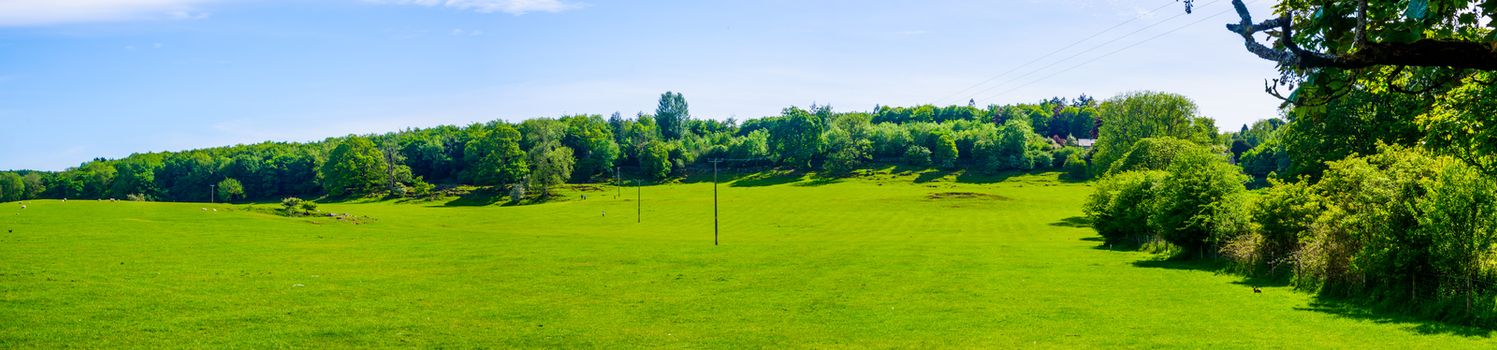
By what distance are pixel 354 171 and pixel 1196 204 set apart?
135m

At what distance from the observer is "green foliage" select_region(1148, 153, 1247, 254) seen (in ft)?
171

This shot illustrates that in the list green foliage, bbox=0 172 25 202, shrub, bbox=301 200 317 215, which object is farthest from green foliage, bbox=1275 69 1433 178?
green foliage, bbox=0 172 25 202

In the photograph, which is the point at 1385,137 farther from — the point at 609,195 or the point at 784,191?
the point at 609,195

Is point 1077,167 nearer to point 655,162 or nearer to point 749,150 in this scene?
point 749,150

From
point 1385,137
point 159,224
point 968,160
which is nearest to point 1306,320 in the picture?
point 1385,137

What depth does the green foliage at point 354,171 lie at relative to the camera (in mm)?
149875

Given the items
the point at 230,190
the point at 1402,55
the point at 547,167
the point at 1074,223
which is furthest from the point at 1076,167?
the point at 1402,55

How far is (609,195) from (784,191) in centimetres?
2833

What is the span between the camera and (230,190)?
16525cm

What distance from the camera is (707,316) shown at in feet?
109

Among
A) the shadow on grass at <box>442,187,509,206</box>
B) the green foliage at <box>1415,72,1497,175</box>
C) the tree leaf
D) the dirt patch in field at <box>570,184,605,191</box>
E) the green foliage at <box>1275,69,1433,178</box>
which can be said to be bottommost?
the shadow on grass at <box>442,187,509,206</box>

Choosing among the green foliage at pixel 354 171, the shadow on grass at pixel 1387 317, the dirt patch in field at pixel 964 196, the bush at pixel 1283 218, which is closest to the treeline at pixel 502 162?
the green foliage at pixel 354 171

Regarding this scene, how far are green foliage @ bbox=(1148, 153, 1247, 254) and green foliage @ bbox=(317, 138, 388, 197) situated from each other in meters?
131

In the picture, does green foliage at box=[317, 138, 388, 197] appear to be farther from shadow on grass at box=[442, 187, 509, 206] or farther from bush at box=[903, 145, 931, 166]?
bush at box=[903, 145, 931, 166]
